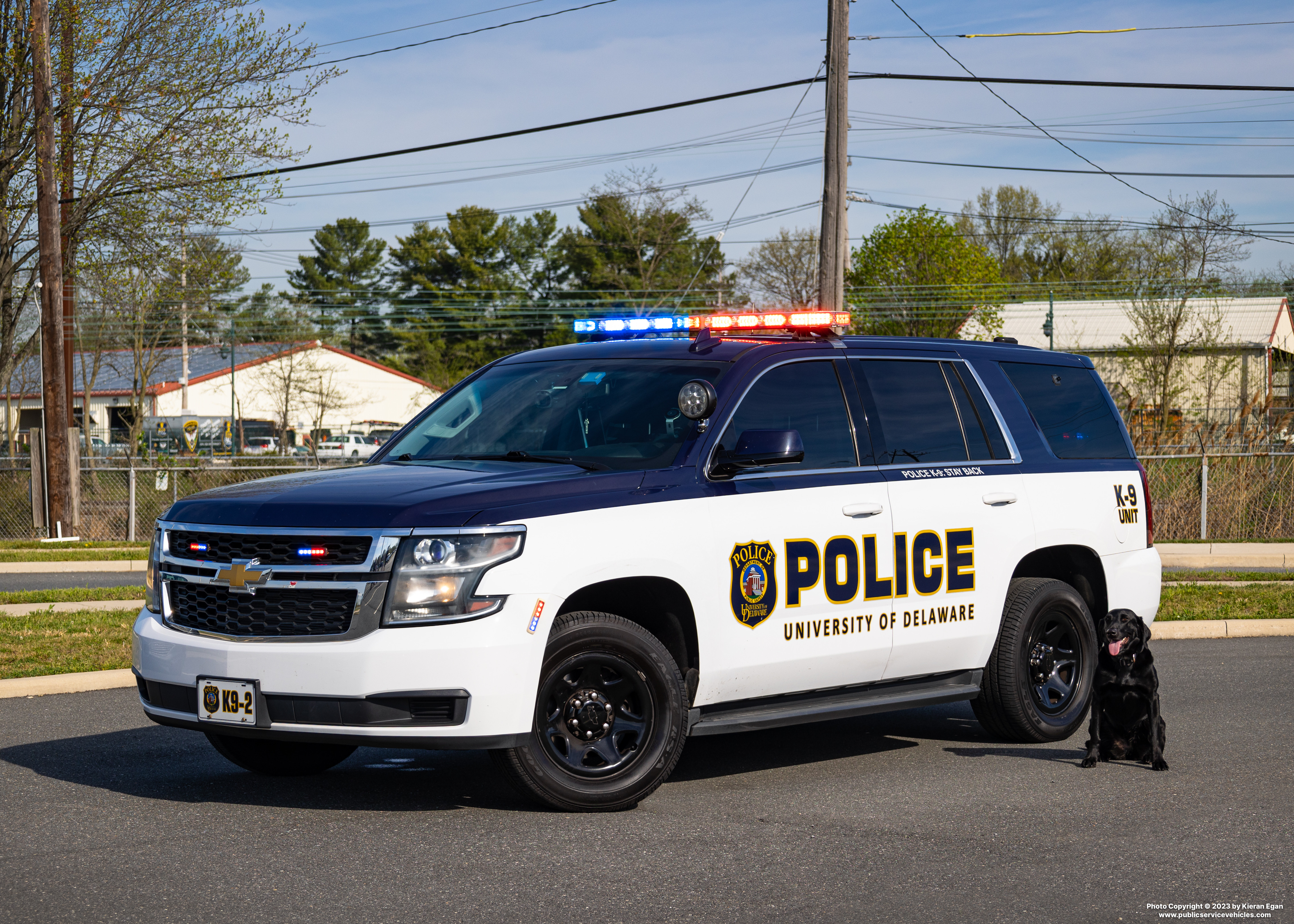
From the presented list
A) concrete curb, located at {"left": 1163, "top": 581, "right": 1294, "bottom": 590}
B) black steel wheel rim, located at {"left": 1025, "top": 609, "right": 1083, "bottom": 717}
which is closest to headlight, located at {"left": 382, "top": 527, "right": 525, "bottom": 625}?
black steel wheel rim, located at {"left": 1025, "top": 609, "right": 1083, "bottom": 717}

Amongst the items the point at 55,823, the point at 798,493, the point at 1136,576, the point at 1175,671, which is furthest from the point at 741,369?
the point at 1175,671

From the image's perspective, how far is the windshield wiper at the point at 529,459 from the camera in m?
6.15

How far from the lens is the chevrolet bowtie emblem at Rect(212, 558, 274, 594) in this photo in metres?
5.54

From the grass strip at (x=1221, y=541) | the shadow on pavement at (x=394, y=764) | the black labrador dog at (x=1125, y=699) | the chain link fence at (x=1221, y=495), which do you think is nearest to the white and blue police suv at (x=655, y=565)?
the shadow on pavement at (x=394, y=764)

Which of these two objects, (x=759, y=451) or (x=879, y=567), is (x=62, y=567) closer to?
(x=879, y=567)

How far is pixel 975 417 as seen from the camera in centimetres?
747

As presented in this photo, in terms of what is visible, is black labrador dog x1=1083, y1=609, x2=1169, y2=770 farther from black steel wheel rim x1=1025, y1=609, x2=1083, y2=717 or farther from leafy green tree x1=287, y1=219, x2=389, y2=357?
leafy green tree x1=287, y1=219, x2=389, y2=357

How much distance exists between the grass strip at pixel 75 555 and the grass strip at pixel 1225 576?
13214mm

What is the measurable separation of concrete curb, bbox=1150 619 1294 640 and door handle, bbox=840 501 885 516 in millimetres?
6338

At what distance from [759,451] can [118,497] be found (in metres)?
21.9

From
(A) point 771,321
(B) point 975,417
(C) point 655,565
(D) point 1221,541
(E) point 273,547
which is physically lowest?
(D) point 1221,541

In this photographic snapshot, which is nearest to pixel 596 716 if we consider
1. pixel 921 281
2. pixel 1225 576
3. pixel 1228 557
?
pixel 1225 576

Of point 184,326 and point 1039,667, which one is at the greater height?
point 184,326

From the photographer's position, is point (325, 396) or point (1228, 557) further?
point (325, 396)
